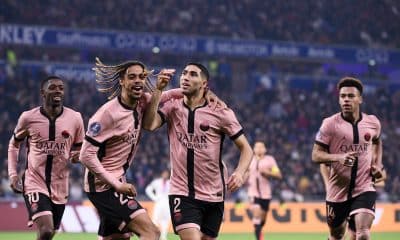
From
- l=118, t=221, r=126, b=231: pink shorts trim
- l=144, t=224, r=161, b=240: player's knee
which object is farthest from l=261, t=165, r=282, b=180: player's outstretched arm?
l=144, t=224, r=161, b=240: player's knee

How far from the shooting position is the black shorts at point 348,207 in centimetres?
1154

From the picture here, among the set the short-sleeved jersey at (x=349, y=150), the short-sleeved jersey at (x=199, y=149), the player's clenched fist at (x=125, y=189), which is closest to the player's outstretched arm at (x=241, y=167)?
the short-sleeved jersey at (x=199, y=149)

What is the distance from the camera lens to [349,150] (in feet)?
38.2

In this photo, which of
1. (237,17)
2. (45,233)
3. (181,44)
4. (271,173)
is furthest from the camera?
(237,17)

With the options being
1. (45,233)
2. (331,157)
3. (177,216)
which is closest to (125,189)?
(177,216)

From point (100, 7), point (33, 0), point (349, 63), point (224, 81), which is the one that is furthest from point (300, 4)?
point (33, 0)

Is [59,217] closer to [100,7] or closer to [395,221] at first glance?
[395,221]

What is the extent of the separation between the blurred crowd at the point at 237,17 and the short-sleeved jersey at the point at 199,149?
26.2 meters

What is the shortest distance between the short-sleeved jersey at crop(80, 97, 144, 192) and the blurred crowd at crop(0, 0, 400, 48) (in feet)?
86.6

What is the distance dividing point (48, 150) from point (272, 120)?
26470mm

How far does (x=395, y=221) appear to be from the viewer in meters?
27.2

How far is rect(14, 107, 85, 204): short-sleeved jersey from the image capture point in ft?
36.2

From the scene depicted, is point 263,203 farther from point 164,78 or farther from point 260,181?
point 164,78

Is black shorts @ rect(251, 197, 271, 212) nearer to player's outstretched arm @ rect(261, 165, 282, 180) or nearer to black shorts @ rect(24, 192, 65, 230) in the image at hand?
player's outstretched arm @ rect(261, 165, 282, 180)
